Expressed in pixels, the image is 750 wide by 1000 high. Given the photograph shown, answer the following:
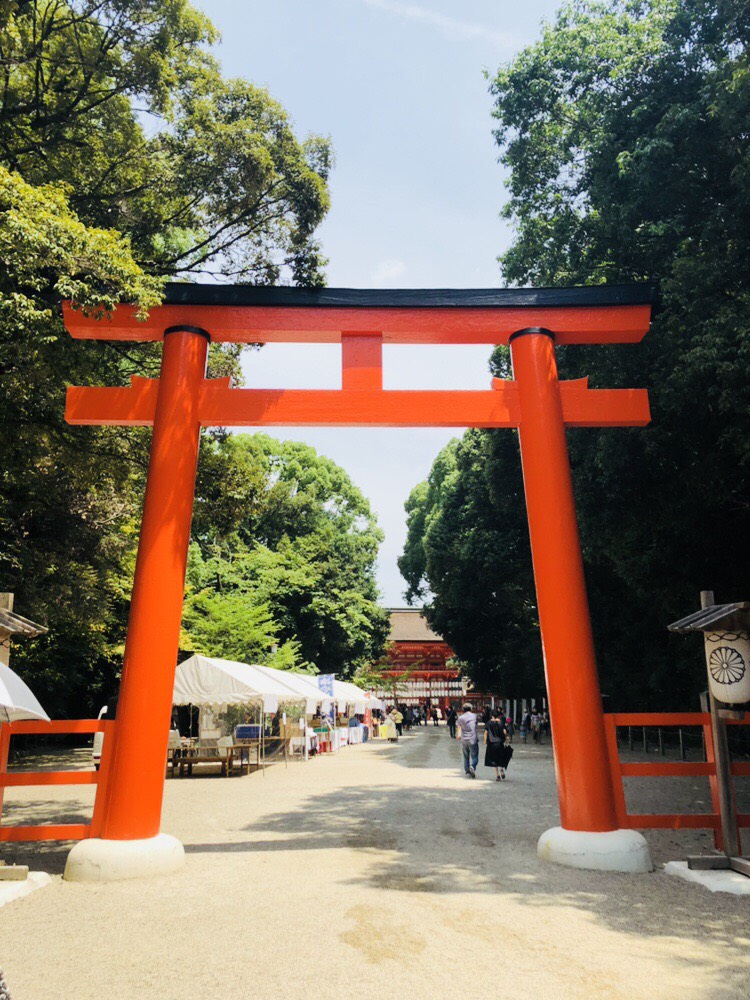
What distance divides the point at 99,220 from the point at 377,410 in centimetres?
522

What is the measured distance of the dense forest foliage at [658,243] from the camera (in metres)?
9.39

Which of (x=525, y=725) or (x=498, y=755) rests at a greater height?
(x=525, y=725)

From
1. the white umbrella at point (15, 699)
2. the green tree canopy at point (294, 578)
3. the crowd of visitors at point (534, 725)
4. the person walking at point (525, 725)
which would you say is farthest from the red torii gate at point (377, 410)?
the person walking at point (525, 725)

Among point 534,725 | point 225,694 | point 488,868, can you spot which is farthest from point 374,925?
point 534,725

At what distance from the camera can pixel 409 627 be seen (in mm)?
59344

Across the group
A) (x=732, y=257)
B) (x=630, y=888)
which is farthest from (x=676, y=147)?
(x=630, y=888)

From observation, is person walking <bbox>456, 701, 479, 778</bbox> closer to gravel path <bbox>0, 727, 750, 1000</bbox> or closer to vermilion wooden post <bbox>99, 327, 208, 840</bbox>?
gravel path <bbox>0, 727, 750, 1000</bbox>

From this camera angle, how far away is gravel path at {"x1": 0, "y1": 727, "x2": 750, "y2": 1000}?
3814mm

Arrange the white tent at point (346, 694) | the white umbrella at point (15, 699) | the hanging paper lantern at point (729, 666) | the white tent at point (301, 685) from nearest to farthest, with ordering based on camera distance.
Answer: the white umbrella at point (15, 699) < the hanging paper lantern at point (729, 666) < the white tent at point (301, 685) < the white tent at point (346, 694)

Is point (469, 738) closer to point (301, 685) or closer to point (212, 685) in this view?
point (212, 685)

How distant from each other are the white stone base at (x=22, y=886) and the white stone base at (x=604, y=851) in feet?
14.7

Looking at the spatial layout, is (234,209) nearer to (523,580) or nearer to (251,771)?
(251,771)

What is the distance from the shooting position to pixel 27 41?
9.07 metres

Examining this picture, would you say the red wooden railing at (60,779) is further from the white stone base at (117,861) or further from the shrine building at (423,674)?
the shrine building at (423,674)
